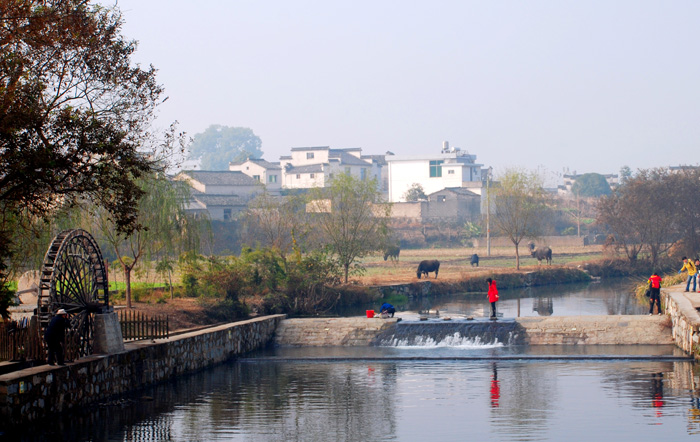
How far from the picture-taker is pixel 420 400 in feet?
55.9

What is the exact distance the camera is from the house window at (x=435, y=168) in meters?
96.9

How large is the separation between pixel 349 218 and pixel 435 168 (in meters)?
55.2

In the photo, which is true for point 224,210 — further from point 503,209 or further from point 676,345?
point 676,345

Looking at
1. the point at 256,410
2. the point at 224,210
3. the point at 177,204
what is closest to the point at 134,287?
the point at 177,204

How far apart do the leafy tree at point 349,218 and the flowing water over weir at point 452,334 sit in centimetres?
1569

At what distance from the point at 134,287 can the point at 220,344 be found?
9202 mm

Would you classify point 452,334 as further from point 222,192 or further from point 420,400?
point 222,192

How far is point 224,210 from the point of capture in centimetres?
7231

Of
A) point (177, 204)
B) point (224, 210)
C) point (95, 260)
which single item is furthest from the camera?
point (224, 210)

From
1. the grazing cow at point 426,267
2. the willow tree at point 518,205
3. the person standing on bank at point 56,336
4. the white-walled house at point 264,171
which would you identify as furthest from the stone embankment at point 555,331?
the white-walled house at point 264,171

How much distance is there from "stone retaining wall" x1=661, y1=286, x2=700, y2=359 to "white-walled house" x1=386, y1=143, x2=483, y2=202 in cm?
6931

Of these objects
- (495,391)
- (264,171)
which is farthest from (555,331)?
(264,171)

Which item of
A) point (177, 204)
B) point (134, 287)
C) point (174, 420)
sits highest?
point (177, 204)

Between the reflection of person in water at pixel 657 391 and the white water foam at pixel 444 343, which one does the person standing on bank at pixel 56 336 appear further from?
the white water foam at pixel 444 343
